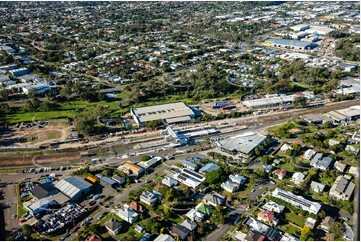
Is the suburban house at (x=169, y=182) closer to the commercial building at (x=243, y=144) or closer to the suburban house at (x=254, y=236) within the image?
the commercial building at (x=243, y=144)

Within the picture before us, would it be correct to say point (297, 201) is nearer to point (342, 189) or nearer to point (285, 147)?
point (342, 189)

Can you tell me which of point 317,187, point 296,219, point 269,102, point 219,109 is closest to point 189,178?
point 296,219

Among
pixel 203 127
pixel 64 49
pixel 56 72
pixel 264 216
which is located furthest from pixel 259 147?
pixel 64 49

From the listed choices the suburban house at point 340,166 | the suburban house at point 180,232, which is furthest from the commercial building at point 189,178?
the suburban house at point 340,166

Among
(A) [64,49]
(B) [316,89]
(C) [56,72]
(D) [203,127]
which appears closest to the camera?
(D) [203,127]

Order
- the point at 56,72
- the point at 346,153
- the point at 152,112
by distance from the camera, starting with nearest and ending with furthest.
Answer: the point at 346,153
the point at 152,112
the point at 56,72

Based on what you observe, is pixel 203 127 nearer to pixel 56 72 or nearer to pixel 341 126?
pixel 341 126

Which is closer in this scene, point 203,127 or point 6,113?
point 203,127
